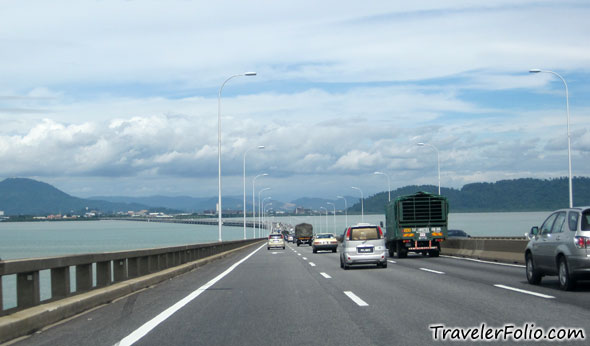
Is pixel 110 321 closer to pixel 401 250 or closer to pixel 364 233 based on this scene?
pixel 364 233

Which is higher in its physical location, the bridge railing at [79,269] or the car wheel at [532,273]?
the bridge railing at [79,269]

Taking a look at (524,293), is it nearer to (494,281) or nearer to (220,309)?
(494,281)

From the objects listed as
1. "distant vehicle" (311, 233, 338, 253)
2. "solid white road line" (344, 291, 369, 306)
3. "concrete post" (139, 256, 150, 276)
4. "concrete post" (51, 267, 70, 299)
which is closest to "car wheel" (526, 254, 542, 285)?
"solid white road line" (344, 291, 369, 306)

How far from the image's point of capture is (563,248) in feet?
45.5

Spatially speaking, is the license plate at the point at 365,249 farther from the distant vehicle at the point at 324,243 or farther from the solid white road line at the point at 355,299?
the distant vehicle at the point at 324,243

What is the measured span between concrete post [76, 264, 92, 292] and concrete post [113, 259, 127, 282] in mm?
2573

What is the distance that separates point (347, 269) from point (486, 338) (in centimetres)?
1569

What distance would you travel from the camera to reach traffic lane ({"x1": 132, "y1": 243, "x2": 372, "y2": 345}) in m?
8.63

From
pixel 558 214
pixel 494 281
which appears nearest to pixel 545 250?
pixel 558 214

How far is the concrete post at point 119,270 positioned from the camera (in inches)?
603

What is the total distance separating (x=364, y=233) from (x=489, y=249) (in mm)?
7931

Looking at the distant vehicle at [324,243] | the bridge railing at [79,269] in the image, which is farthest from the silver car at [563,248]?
the distant vehicle at [324,243]

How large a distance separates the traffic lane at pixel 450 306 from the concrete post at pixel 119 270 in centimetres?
505

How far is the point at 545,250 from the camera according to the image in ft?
49.2
